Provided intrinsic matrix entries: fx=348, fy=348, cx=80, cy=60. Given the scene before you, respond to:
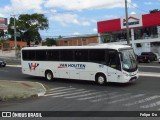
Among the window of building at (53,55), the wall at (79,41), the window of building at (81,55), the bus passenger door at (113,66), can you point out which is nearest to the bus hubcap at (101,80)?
the bus passenger door at (113,66)

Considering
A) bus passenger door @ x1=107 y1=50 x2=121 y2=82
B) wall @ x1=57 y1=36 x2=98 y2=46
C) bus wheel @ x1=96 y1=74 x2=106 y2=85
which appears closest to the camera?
bus passenger door @ x1=107 y1=50 x2=121 y2=82

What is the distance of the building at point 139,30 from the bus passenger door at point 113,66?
35961 millimetres

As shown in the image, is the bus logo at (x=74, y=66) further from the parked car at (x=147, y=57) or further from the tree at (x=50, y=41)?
the tree at (x=50, y=41)

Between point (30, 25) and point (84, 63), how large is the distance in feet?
273

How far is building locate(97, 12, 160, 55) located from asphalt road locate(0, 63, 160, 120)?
3475cm

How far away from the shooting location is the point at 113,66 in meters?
23.1

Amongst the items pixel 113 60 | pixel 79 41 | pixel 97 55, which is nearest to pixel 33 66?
pixel 97 55

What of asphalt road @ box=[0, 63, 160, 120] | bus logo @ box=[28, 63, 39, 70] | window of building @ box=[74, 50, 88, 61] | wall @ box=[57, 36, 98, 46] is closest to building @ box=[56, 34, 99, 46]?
→ wall @ box=[57, 36, 98, 46]

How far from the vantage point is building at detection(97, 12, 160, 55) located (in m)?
58.4

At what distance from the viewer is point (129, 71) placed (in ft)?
75.0

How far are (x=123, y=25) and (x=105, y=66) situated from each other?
4051 centimetres

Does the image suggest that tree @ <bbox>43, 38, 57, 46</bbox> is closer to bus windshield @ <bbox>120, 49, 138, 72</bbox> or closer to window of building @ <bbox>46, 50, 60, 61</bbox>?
window of building @ <bbox>46, 50, 60, 61</bbox>

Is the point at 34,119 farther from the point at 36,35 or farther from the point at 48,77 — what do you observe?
the point at 36,35

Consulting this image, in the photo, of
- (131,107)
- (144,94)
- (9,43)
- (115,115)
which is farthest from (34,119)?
(9,43)
